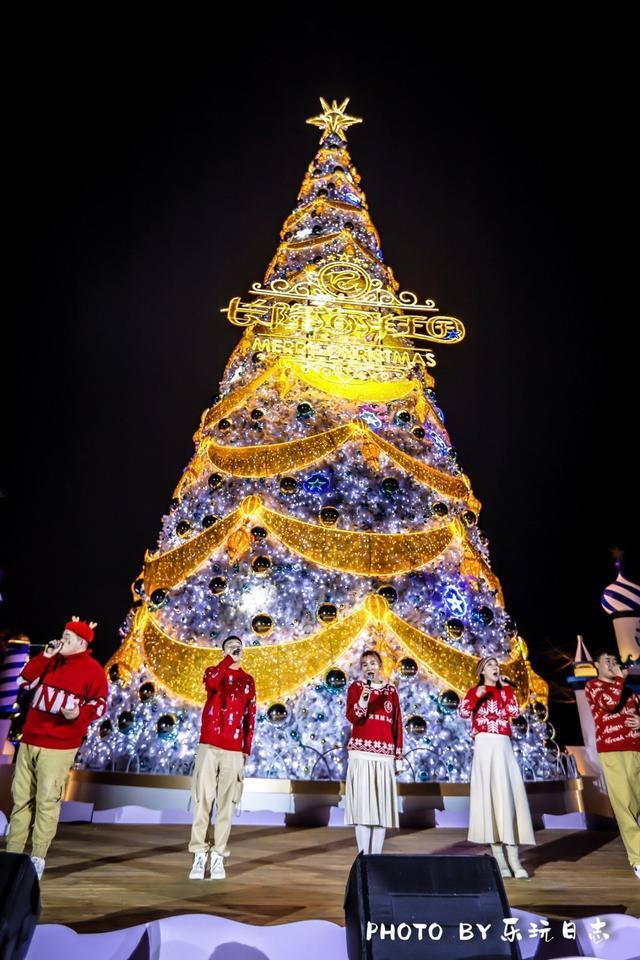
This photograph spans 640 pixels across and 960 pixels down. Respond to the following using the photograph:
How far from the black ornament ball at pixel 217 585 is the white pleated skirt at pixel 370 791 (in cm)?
259

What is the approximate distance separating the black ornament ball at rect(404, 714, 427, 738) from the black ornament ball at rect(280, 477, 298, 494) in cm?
260

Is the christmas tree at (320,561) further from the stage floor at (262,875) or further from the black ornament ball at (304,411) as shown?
the stage floor at (262,875)

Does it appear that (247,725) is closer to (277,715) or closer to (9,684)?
(277,715)

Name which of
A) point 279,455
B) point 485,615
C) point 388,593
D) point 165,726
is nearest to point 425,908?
point 165,726

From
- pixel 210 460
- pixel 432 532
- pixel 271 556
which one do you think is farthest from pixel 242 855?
pixel 210 460

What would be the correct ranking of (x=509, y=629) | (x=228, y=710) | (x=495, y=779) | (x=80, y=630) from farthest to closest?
1. (x=509, y=629)
2. (x=495, y=779)
3. (x=228, y=710)
4. (x=80, y=630)

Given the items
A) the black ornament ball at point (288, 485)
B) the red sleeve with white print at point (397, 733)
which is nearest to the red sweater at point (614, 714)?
the red sleeve with white print at point (397, 733)

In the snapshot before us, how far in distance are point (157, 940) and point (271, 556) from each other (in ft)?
14.5

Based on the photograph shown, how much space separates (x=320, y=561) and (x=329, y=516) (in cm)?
49

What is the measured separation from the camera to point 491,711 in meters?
4.55

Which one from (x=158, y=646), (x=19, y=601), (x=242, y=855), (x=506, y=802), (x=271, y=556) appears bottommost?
(x=242, y=855)

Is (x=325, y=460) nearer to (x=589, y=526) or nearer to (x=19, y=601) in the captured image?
(x=19, y=601)

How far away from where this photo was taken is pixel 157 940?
97.1 inches

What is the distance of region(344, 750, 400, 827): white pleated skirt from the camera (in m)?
4.23
